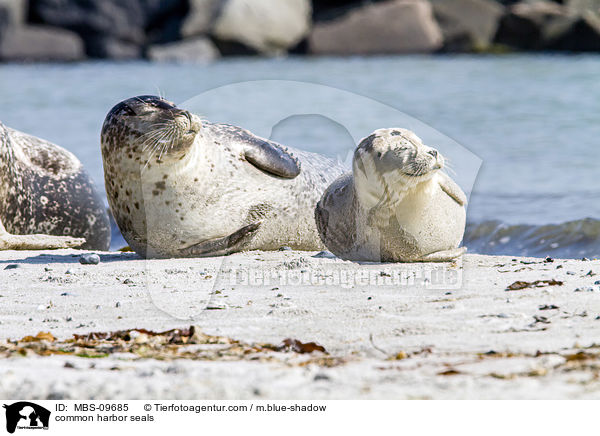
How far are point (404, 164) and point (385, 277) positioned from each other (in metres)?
0.71

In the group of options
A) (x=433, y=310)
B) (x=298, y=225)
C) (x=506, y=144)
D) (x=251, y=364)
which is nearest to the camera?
(x=251, y=364)

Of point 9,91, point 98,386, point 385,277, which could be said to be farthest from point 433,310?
point 9,91

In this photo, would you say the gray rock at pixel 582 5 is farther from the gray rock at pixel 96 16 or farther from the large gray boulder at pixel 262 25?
the gray rock at pixel 96 16

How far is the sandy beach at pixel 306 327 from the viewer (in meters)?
3.15

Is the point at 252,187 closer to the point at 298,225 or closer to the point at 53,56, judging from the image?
the point at 298,225

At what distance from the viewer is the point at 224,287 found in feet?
17.0

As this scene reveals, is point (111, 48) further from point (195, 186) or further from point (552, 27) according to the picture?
point (195, 186)

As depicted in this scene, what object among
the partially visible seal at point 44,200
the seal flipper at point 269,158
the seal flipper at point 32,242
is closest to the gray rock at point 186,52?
the partially visible seal at point 44,200

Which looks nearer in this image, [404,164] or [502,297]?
[502,297]

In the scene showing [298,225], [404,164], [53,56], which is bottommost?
[53,56]

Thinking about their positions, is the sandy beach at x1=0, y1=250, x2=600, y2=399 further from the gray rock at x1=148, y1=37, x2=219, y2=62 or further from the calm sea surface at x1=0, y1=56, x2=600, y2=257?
the gray rock at x1=148, y1=37, x2=219, y2=62

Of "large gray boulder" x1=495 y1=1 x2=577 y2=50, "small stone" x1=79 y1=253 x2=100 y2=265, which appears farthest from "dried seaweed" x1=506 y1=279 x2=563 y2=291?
"large gray boulder" x1=495 y1=1 x2=577 y2=50
